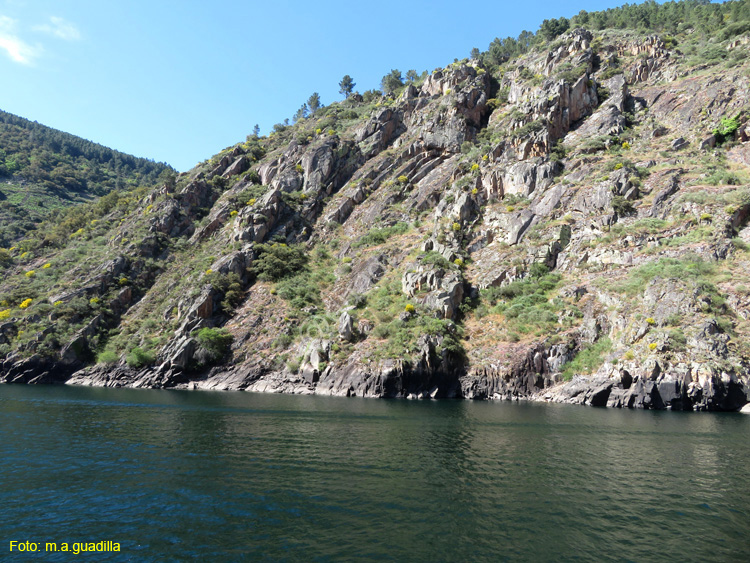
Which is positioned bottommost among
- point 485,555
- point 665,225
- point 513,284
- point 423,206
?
point 485,555

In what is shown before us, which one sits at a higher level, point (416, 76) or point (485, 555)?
point (416, 76)

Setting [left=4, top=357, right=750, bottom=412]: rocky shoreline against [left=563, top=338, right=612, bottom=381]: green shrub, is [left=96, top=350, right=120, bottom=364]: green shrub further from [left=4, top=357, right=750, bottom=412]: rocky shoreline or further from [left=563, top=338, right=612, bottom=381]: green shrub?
[left=563, top=338, right=612, bottom=381]: green shrub

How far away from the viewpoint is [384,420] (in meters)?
35.2

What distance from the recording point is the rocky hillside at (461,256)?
5138 cm

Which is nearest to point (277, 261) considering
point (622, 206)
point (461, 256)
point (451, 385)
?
point (461, 256)

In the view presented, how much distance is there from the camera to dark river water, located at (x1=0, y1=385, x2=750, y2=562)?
42.2 ft

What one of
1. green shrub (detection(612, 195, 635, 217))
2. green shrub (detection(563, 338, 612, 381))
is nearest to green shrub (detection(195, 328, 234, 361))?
green shrub (detection(563, 338, 612, 381))

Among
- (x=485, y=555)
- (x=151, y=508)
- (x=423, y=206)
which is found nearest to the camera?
(x=485, y=555)

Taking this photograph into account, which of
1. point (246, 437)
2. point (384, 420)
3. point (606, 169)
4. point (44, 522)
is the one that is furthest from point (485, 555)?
point (606, 169)

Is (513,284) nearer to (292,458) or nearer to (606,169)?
(606,169)

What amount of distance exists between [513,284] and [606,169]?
30296 mm

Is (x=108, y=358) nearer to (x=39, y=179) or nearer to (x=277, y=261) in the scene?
(x=277, y=261)

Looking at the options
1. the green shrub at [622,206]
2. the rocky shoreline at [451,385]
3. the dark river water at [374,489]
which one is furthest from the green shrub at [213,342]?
the green shrub at [622,206]

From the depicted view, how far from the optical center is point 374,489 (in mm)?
17781
